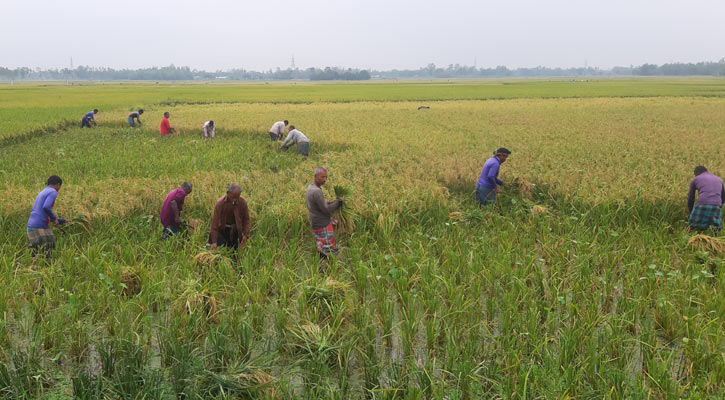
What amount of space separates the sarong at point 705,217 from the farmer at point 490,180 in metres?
3.14

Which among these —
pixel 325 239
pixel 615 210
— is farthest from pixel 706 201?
pixel 325 239

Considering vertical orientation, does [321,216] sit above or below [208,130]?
below

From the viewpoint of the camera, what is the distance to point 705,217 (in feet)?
23.9

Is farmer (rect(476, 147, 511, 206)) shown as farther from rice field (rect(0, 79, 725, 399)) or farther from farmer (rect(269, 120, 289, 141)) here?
farmer (rect(269, 120, 289, 141))

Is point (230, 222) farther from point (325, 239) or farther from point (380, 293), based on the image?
point (380, 293)

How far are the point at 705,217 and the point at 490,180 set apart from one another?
138 inches

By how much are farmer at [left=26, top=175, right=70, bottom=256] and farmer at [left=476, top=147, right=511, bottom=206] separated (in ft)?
23.8

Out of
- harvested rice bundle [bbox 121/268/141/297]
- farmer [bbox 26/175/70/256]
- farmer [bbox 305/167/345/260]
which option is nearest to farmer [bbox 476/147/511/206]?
farmer [bbox 305/167/345/260]

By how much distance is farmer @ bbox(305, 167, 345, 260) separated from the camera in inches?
252

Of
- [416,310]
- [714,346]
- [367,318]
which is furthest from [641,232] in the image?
[367,318]

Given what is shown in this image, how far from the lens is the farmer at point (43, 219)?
21.1 ft

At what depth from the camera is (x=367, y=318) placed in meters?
4.54

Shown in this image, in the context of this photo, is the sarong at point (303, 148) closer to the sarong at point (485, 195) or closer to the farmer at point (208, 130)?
the farmer at point (208, 130)

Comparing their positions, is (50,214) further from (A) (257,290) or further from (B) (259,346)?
(B) (259,346)
